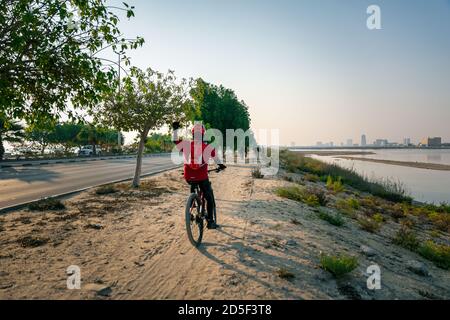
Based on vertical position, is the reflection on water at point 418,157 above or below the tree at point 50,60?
below

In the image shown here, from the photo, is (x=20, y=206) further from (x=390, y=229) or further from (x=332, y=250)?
(x=390, y=229)

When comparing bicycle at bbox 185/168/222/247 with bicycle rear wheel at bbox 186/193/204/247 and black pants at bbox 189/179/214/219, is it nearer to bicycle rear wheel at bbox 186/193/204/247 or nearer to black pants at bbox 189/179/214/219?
bicycle rear wheel at bbox 186/193/204/247

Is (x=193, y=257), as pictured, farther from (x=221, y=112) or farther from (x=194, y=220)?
(x=221, y=112)

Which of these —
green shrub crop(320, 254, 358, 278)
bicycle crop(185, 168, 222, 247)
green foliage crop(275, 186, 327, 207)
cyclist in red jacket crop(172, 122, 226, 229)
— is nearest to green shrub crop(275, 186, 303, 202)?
green foliage crop(275, 186, 327, 207)

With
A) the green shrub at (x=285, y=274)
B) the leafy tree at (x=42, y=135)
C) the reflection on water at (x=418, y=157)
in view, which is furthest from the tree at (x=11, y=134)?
the reflection on water at (x=418, y=157)

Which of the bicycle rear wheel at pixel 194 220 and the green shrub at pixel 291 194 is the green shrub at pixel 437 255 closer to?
the green shrub at pixel 291 194

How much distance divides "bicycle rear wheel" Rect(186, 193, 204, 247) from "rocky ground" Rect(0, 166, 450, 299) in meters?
0.21

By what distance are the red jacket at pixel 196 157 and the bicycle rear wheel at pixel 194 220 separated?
0.44 metres

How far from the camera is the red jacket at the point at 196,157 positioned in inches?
223

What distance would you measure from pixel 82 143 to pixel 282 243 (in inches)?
2390

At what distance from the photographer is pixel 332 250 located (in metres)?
5.86

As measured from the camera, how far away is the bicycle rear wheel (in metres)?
5.38

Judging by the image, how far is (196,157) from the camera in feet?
18.6
